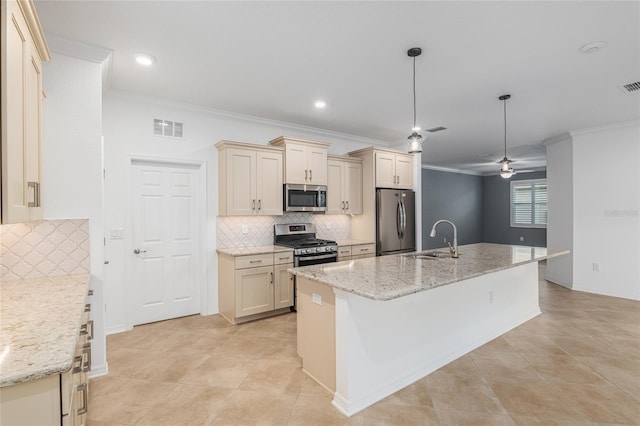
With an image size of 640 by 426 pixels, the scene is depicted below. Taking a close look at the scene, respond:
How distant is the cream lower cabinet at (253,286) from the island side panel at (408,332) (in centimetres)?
188

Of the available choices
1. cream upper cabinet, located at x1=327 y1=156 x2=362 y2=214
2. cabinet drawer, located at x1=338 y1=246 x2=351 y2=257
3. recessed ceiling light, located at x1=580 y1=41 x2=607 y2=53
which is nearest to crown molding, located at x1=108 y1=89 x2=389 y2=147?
cream upper cabinet, located at x1=327 y1=156 x2=362 y2=214

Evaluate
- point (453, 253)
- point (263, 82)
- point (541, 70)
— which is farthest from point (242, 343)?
point (541, 70)

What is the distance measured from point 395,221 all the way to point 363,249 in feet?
2.53

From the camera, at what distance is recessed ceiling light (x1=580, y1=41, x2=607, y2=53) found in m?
2.51

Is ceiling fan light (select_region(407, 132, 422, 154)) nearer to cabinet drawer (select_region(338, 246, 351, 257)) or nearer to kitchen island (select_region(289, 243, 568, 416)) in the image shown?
kitchen island (select_region(289, 243, 568, 416))

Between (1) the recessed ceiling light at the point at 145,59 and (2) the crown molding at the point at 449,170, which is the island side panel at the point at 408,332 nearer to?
(1) the recessed ceiling light at the point at 145,59

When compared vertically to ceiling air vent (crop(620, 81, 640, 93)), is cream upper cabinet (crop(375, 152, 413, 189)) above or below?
below

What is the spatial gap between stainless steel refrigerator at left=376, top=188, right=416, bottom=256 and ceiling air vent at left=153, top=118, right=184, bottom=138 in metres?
2.99

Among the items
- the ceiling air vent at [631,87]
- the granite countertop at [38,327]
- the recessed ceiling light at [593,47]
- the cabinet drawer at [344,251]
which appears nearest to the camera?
the granite countertop at [38,327]

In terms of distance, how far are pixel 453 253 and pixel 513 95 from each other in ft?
6.59

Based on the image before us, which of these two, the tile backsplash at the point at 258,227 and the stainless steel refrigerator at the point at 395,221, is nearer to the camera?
the tile backsplash at the point at 258,227

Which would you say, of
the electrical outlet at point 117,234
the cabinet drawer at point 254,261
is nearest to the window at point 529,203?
the cabinet drawer at point 254,261

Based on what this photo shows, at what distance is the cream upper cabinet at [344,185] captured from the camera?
4.92 metres

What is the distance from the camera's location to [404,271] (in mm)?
2463
